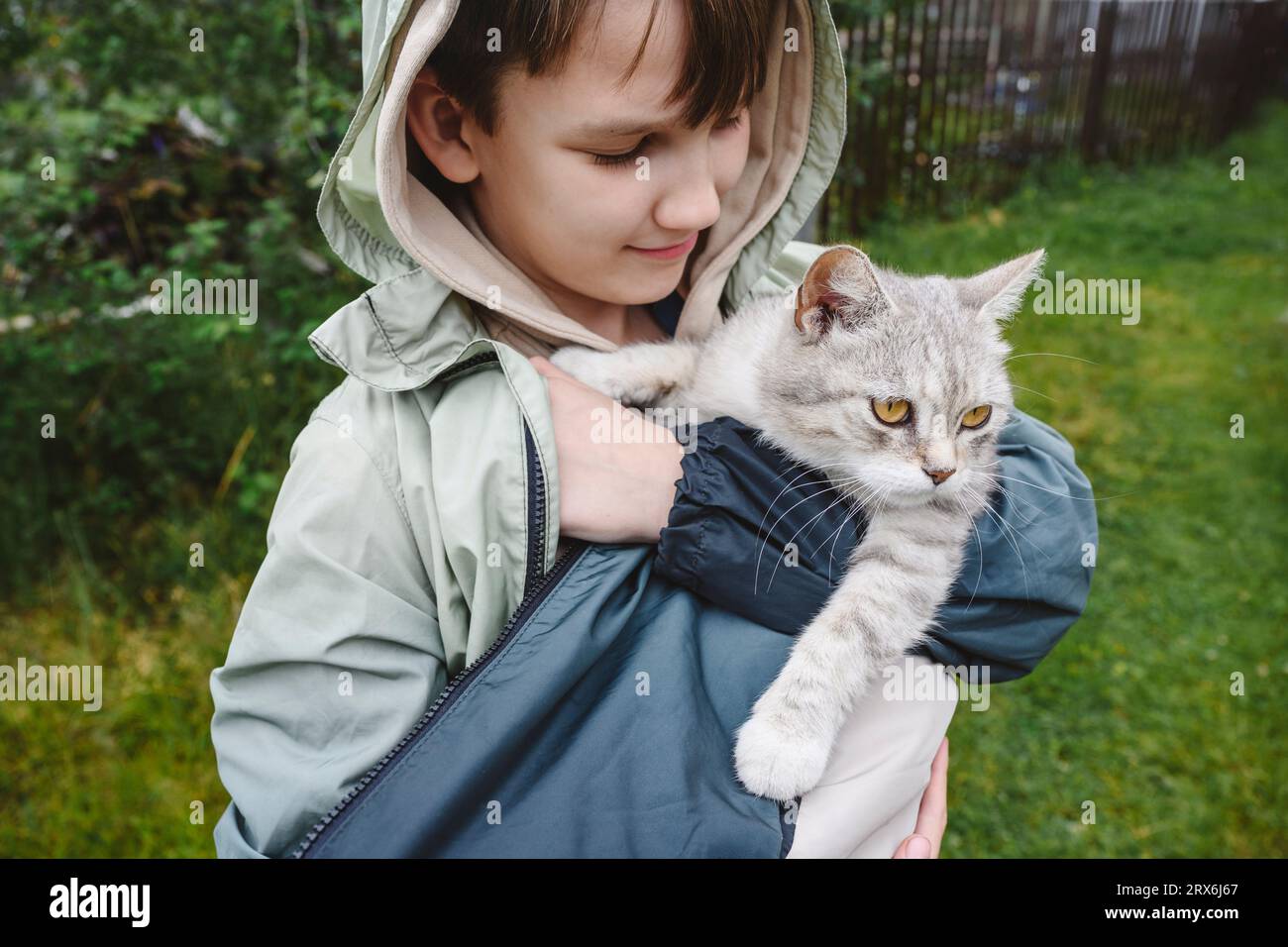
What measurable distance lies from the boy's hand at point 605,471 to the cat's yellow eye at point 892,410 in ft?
1.59

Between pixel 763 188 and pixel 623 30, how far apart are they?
0.72m

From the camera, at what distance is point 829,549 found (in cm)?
179

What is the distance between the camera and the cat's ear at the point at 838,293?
1820 millimetres

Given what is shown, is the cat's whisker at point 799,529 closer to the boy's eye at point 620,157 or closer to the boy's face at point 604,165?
the boy's face at point 604,165

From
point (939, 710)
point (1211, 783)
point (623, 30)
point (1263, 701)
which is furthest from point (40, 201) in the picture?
Result: point (1263, 701)

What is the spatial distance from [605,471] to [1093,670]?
342 cm

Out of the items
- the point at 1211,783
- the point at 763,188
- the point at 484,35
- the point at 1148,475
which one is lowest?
the point at 1211,783

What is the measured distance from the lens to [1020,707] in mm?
3926

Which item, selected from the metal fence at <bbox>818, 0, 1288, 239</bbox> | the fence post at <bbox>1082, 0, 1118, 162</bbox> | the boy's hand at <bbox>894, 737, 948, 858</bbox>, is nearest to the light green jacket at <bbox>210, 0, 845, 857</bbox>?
the boy's hand at <bbox>894, 737, 948, 858</bbox>

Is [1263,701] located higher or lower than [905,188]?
lower

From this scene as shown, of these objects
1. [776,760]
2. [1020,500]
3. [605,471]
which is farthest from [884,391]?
[776,760]

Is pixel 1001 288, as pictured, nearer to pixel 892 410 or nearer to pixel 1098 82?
pixel 892 410

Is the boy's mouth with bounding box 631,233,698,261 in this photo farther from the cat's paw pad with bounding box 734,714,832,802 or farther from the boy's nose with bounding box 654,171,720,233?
the cat's paw pad with bounding box 734,714,832,802
